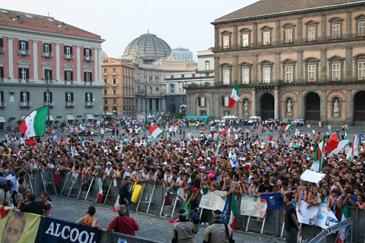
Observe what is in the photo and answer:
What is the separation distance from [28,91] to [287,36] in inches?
1597

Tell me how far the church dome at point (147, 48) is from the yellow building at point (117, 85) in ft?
109

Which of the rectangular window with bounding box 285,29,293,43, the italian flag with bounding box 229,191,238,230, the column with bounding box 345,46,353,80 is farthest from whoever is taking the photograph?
the rectangular window with bounding box 285,29,293,43

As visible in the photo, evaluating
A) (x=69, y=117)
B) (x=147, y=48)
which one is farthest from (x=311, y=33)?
(x=147, y=48)

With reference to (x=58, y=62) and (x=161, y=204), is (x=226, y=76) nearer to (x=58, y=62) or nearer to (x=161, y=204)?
(x=58, y=62)

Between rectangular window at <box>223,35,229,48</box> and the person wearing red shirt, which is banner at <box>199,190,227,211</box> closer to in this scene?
the person wearing red shirt

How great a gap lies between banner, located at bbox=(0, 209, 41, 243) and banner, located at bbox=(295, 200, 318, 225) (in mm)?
6872

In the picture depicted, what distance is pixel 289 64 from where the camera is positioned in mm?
60000

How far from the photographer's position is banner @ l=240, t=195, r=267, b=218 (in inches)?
447

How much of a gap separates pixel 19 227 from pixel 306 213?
743 centimetres

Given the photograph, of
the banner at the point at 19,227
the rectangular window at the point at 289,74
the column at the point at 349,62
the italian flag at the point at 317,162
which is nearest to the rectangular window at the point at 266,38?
the rectangular window at the point at 289,74

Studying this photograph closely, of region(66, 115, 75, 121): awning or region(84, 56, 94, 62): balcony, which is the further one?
region(84, 56, 94, 62): balcony

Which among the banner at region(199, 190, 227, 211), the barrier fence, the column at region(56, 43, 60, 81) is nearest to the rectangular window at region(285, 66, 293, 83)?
the column at region(56, 43, 60, 81)

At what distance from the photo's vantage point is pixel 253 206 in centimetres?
1154

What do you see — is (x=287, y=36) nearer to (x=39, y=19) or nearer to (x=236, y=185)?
(x=39, y=19)
